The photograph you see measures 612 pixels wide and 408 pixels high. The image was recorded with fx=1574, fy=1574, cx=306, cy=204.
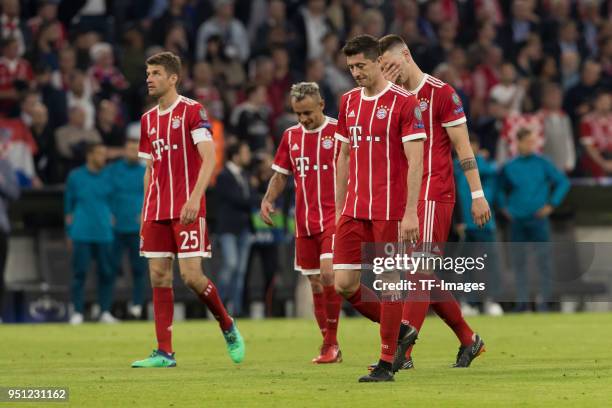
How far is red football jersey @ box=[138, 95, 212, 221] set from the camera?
1248 centimetres

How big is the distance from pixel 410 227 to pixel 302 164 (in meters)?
2.97

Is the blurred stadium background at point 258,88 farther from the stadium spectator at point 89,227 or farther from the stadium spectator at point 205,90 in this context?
the stadium spectator at point 89,227

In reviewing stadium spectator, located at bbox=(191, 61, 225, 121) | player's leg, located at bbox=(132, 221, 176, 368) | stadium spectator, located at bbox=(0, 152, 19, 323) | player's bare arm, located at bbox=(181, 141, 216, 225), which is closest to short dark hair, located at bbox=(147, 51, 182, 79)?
player's bare arm, located at bbox=(181, 141, 216, 225)

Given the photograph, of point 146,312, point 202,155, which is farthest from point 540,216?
point 202,155

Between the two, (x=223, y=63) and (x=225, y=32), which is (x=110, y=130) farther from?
(x=225, y=32)

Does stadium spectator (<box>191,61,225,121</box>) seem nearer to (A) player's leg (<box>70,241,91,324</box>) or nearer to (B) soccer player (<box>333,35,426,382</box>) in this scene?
(A) player's leg (<box>70,241,91,324</box>)

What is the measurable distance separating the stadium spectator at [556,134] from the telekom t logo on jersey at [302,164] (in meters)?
10.5

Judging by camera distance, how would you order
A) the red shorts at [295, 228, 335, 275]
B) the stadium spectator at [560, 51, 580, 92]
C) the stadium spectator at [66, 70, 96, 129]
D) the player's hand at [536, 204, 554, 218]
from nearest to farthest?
the red shorts at [295, 228, 335, 275]
the player's hand at [536, 204, 554, 218]
the stadium spectator at [66, 70, 96, 129]
the stadium spectator at [560, 51, 580, 92]

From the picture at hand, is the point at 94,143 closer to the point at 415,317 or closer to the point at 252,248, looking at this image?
the point at 252,248

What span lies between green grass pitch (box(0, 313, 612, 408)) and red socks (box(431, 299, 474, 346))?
30cm

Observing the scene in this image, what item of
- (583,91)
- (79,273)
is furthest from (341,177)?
(583,91)

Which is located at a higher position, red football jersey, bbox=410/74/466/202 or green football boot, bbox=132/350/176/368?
red football jersey, bbox=410/74/466/202

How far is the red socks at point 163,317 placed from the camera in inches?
495

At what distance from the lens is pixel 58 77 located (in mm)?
22594
